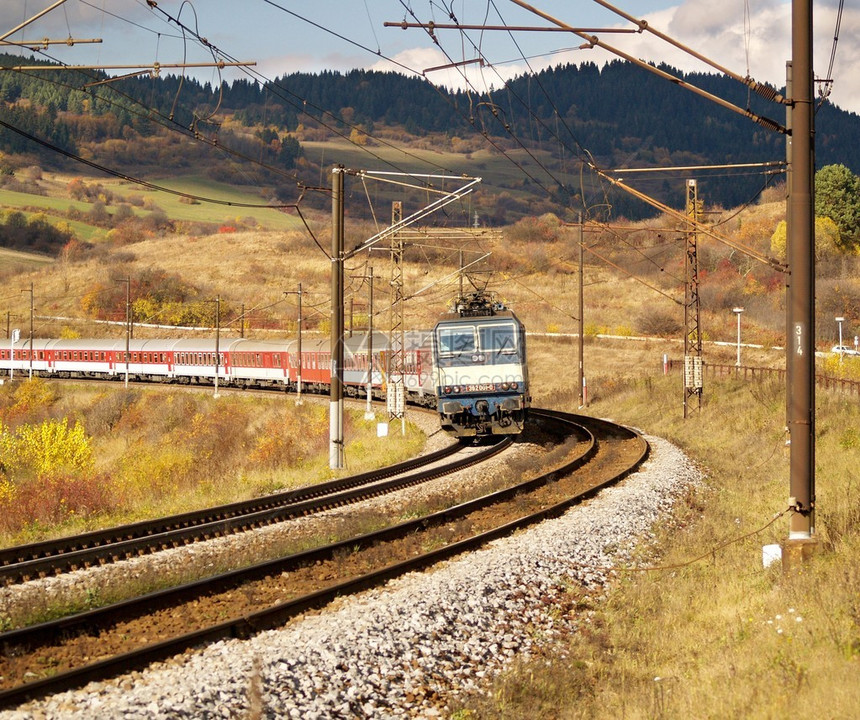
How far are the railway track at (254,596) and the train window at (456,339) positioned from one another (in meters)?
8.63

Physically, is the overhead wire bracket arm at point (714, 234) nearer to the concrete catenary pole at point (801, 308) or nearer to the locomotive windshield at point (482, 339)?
the concrete catenary pole at point (801, 308)

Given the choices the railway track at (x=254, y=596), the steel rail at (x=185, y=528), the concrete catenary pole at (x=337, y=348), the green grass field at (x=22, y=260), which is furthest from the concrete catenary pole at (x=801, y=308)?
the green grass field at (x=22, y=260)

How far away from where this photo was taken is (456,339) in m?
27.2

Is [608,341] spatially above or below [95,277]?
below

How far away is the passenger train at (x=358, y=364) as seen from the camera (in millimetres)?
26938

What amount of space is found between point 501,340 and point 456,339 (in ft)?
4.18

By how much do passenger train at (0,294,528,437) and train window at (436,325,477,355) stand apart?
0.09ft

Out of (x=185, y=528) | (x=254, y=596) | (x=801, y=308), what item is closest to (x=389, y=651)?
(x=254, y=596)

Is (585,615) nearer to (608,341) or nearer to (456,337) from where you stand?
(456,337)

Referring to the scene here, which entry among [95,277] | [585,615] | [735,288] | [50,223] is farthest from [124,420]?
[50,223]

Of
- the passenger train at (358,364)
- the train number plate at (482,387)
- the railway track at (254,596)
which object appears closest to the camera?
the railway track at (254,596)

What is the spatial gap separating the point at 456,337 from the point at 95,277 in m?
100

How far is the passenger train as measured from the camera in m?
26.9

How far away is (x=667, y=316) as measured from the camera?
78.4 meters
